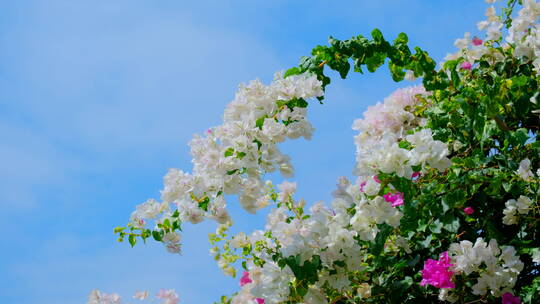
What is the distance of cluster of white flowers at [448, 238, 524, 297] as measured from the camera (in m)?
2.35

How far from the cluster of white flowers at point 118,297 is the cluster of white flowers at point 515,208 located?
1679 millimetres

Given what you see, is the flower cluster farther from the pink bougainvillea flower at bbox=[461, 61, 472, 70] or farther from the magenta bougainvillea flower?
the pink bougainvillea flower at bbox=[461, 61, 472, 70]

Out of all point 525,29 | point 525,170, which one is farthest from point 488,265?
point 525,29

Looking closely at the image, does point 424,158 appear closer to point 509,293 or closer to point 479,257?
point 479,257

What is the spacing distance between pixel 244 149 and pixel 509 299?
42.9 inches

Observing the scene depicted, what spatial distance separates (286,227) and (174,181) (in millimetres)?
449

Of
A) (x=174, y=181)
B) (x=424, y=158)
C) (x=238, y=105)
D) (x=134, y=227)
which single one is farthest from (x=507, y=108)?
(x=134, y=227)

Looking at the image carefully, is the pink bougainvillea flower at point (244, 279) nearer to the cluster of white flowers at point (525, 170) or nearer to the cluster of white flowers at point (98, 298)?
the cluster of white flowers at point (98, 298)

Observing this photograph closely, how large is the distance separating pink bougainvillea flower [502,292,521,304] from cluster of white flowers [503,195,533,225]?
29 cm

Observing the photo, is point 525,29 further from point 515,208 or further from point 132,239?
point 132,239

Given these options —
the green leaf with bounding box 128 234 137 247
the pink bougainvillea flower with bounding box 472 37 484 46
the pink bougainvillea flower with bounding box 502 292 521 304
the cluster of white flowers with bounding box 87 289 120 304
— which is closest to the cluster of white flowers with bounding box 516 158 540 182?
the pink bougainvillea flower with bounding box 502 292 521 304

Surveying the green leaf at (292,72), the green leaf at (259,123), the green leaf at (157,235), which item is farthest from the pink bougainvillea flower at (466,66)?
the green leaf at (157,235)

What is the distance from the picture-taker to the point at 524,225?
2557 mm

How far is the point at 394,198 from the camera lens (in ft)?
6.69
